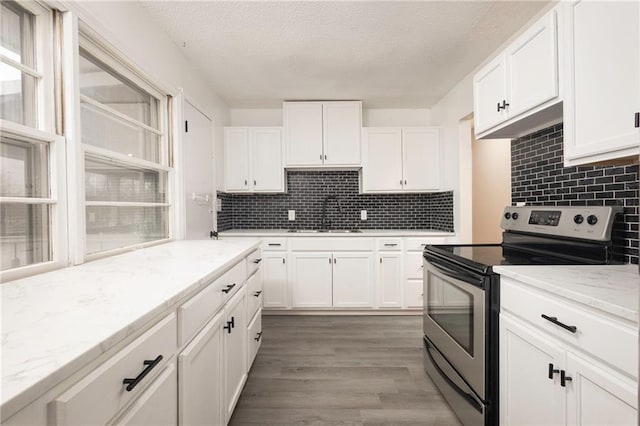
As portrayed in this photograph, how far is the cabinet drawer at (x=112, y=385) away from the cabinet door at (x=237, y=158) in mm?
2734

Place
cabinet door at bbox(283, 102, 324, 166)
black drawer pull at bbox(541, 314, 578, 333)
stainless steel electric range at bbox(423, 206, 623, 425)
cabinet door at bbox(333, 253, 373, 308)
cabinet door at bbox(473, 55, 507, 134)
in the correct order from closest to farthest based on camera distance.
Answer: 1. black drawer pull at bbox(541, 314, 578, 333)
2. stainless steel electric range at bbox(423, 206, 623, 425)
3. cabinet door at bbox(473, 55, 507, 134)
4. cabinet door at bbox(333, 253, 373, 308)
5. cabinet door at bbox(283, 102, 324, 166)

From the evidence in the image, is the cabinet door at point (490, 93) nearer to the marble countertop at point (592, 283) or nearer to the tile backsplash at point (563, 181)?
the tile backsplash at point (563, 181)

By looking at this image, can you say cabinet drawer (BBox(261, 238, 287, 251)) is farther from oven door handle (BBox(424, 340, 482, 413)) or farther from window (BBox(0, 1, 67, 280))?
window (BBox(0, 1, 67, 280))

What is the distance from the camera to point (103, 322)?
2.24ft

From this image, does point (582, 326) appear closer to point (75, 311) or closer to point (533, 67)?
point (533, 67)

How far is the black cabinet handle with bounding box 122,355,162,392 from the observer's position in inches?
27.2

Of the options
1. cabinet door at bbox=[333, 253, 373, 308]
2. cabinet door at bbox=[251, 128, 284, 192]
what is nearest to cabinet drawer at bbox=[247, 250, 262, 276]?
cabinet door at bbox=[333, 253, 373, 308]

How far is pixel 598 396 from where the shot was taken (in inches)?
35.4

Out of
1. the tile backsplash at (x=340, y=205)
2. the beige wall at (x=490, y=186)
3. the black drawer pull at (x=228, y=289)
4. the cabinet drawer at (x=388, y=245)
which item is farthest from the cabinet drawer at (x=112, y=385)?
the beige wall at (x=490, y=186)

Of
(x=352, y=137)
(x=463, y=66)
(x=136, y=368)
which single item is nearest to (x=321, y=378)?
(x=136, y=368)

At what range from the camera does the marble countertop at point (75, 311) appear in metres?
0.49

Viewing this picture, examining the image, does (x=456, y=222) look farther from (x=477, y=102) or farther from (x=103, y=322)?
(x=103, y=322)

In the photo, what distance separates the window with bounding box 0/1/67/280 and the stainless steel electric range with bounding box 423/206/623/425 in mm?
1906

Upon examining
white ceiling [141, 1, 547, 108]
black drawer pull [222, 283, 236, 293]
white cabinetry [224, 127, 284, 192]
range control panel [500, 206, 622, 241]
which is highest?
white ceiling [141, 1, 547, 108]
